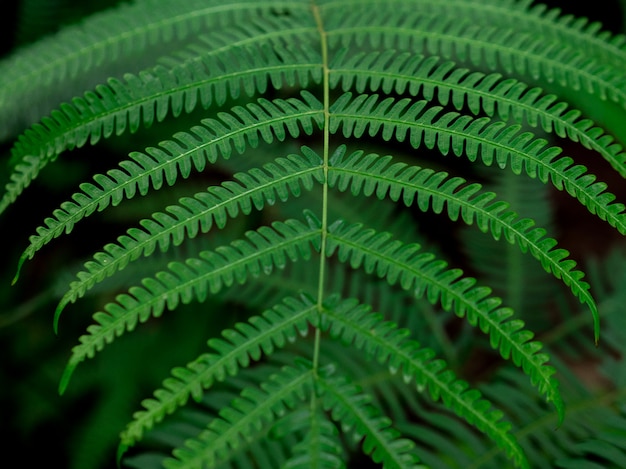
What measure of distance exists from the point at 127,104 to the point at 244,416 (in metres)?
0.74

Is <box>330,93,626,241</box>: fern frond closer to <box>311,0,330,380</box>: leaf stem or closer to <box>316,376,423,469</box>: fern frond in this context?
<box>311,0,330,380</box>: leaf stem

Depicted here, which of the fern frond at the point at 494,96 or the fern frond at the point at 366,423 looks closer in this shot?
the fern frond at the point at 366,423

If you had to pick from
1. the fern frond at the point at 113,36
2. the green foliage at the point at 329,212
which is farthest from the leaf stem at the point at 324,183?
the fern frond at the point at 113,36

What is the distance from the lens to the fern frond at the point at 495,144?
1.11 metres

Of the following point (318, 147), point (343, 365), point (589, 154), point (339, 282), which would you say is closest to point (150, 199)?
point (318, 147)

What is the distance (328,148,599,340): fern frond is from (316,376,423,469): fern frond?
351mm

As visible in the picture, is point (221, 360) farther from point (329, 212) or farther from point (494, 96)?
point (329, 212)

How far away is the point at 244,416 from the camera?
0.96 meters

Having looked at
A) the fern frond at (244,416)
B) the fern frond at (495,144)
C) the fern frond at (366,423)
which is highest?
the fern frond at (495,144)

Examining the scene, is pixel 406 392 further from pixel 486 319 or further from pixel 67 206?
pixel 67 206

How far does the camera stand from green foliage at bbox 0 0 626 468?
39.8 inches

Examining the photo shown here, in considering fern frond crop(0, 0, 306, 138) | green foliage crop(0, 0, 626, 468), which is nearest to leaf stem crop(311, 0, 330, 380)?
green foliage crop(0, 0, 626, 468)

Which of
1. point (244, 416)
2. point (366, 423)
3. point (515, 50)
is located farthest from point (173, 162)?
point (515, 50)

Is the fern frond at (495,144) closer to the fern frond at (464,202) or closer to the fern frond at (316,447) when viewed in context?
the fern frond at (464,202)
